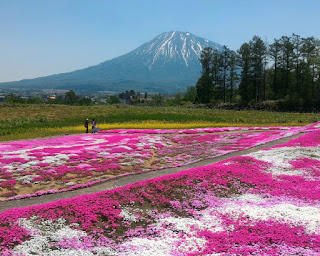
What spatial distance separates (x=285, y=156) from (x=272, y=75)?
296 ft

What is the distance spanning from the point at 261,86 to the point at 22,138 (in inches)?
3445

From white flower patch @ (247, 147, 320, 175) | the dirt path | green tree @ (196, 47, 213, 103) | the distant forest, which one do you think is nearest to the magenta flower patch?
white flower patch @ (247, 147, 320, 175)

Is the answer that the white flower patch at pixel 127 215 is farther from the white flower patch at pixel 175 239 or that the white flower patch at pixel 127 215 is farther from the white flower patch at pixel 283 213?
the white flower patch at pixel 283 213

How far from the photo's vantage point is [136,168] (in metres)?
18.9

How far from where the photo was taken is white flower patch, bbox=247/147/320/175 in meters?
17.1

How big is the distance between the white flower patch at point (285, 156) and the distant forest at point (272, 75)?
65.5 metres

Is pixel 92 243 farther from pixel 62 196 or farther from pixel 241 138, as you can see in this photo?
pixel 241 138

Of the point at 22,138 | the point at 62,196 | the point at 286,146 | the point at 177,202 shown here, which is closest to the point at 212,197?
the point at 177,202

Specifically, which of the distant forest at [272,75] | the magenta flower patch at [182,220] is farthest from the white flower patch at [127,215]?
the distant forest at [272,75]

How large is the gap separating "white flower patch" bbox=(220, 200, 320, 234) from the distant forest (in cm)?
7761

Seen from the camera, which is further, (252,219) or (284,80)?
(284,80)

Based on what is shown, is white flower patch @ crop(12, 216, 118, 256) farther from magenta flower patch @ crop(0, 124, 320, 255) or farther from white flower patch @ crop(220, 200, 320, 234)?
white flower patch @ crop(220, 200, 320, 234)

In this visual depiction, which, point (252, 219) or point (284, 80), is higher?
point (284, 80)

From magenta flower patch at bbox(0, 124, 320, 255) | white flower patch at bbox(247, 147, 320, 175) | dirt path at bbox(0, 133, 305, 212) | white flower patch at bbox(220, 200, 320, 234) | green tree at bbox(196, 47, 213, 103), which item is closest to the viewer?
magenta flower patch at bbox(0, 124, 320, 255)
